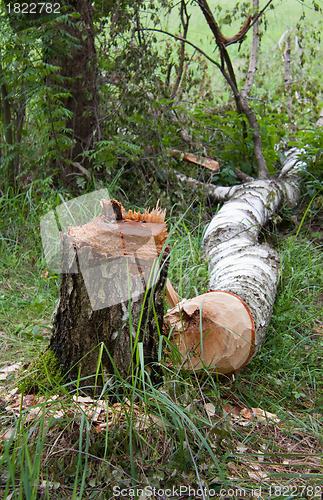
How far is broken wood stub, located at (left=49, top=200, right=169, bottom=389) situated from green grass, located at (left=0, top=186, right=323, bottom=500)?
0.54ft

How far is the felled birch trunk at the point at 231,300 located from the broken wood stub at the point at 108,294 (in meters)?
0.28

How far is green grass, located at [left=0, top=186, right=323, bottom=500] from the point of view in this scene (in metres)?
1.48

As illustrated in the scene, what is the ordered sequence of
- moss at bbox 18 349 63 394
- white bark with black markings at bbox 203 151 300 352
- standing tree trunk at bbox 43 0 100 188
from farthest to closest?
standing tree trunk at bbox 43 0 100 188
white bark with black markings at bbox 203 151 300 352
moss at bbox 18 349 63 394

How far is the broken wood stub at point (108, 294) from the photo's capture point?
185 centimetres

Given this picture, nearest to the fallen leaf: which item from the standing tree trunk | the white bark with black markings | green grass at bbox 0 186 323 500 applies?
green grass at bbox 0 186 323 500

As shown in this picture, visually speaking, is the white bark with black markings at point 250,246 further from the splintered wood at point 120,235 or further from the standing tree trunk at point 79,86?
the standing tree trunk at point 79,86

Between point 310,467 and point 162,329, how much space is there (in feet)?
2.91

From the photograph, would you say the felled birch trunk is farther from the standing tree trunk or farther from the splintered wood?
the standing tree trunk

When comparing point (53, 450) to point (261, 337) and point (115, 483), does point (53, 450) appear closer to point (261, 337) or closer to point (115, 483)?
point (115, 483)

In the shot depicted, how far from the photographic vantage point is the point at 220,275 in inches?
114

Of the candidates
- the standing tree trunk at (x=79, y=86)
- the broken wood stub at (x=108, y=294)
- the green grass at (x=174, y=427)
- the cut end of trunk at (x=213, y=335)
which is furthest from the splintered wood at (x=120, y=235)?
the standing tree trunk at (x=79, y=86)

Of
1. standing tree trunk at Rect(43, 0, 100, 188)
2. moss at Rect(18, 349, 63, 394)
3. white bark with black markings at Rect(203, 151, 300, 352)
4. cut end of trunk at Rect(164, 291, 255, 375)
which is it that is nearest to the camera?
moss at Rect(18, 349, 63, 394)

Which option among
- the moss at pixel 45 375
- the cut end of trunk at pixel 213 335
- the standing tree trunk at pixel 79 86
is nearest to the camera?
the moss at pixel 45 375

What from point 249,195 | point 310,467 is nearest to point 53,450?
point 310,467
